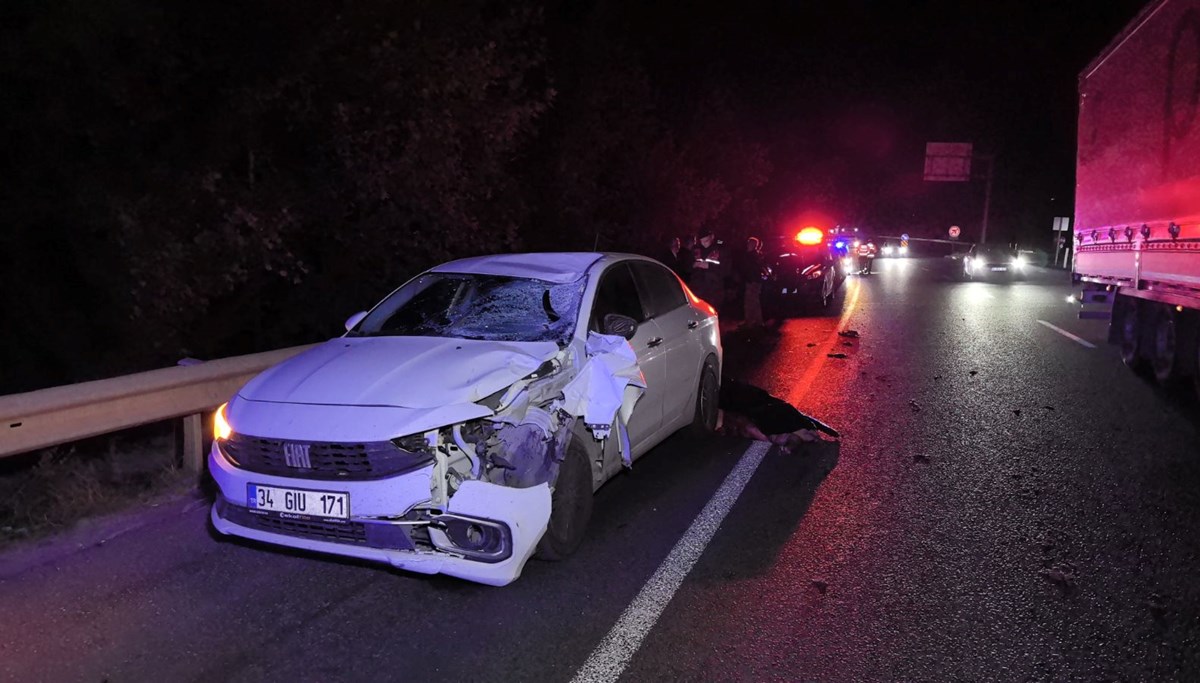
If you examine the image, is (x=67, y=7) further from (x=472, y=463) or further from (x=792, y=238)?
(x=792, y=238)

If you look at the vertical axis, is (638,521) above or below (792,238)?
below

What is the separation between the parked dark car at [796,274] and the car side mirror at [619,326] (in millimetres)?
14278

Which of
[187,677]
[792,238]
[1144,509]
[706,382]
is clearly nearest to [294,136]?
[706,382]

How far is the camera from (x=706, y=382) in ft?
25.2

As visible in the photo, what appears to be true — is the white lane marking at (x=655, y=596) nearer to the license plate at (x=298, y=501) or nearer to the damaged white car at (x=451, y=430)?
the damaged white car at (x=451, y=430)

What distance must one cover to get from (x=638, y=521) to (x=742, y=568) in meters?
0.94

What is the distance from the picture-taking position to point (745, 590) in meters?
4.56

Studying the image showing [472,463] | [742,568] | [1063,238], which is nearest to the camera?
[472,463]

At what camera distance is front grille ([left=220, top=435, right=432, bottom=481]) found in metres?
4.22

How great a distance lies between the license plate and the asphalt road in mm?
324

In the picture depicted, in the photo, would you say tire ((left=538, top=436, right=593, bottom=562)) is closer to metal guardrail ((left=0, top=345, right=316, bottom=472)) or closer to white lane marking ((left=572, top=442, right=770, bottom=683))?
white lane marking ((left=572, top=442, right=770, bottom=683))

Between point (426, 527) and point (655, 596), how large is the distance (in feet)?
3.89

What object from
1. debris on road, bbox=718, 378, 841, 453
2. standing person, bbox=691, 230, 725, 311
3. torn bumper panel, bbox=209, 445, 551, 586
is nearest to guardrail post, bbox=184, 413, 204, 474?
torn bumper panel, bbox=209, 445, 551, 586

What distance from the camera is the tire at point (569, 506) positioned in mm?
4808
